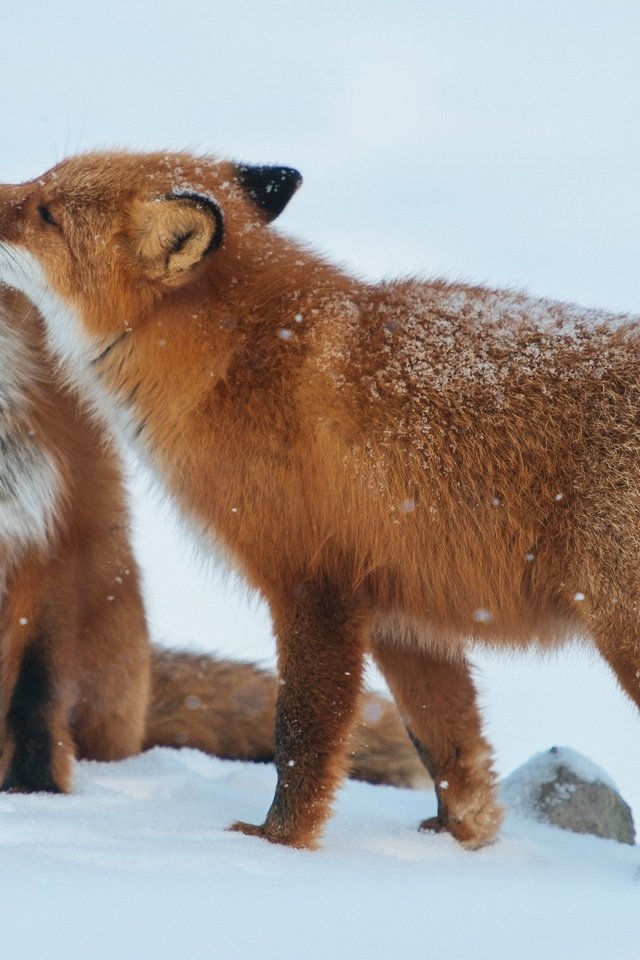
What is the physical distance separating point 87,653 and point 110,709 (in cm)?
28

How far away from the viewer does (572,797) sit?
515 centimetres

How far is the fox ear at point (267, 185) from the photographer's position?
4.40 meters

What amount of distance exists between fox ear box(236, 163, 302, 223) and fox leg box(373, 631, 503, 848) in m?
1.67

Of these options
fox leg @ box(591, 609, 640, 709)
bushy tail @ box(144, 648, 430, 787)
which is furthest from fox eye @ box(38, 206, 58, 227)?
bushy tail @ box(144, 648, 430, 787)

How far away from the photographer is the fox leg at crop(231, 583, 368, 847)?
356cm

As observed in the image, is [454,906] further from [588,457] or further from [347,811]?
[347,811]

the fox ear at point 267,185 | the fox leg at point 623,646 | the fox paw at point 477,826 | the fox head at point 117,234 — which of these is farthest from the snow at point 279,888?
the fox ear at point 267,185

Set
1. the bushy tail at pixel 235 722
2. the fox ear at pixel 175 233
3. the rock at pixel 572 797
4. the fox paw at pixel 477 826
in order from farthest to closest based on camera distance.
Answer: the bushy tail at pixel 235 722
the rock at pixel 572 797
the fox paw at pixel 477 826
the fox ear at pixel 175 233

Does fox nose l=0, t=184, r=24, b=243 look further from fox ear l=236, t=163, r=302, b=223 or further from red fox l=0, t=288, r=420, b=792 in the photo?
fox ear l=236, t=163, r=302, b=223

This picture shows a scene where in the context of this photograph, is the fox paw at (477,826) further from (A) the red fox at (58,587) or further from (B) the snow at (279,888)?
(A) the red fox at (58,587)

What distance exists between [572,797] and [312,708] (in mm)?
2069

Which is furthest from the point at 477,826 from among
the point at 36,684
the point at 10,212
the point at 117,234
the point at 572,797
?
the point at 10,212

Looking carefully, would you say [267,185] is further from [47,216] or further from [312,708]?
[312,708]

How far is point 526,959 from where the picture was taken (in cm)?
225
